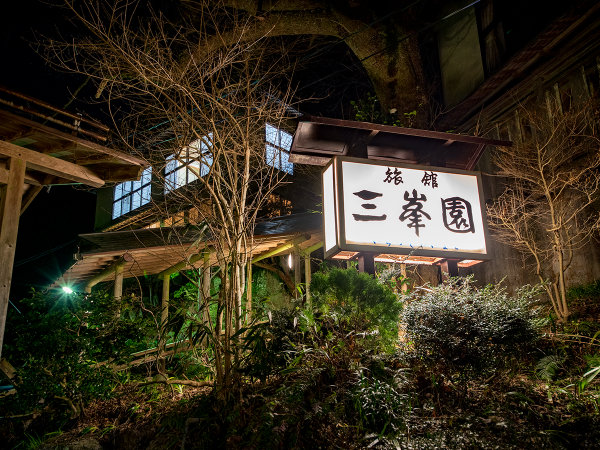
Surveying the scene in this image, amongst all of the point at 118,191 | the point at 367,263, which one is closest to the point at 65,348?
the point at 367,263

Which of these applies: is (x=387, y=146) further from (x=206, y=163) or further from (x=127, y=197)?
(x=127, y=197)

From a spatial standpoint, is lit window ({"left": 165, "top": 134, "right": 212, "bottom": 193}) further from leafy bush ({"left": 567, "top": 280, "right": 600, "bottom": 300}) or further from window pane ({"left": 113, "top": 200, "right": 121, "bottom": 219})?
leafy bush ({"left": 567, "top": 280, "right": 600, "bottom": 300})

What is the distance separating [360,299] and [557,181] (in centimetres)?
462

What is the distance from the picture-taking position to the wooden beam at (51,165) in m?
8.88

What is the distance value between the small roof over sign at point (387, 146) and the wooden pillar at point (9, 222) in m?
5.69

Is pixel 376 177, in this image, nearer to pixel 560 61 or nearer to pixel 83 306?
pixel 83 306

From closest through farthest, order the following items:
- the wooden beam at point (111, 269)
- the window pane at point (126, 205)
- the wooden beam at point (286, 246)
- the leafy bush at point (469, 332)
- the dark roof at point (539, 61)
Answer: the leafy bush at point (469, 332), the dark roof at point (539, 61), the wooden beam at point (111, 269), the wooden beam at point (286, 246), the window pane at point (126, 205)

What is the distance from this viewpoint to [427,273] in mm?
9688

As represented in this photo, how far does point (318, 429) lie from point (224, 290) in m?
2.04

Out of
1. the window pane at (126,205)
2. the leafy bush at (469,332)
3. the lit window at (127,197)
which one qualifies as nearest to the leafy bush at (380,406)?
the leafy bush at (469,332)

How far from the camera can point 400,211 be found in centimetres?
639

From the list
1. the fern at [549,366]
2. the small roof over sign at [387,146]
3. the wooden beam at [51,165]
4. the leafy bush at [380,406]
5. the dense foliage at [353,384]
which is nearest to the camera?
the dense foliage at [353,384]

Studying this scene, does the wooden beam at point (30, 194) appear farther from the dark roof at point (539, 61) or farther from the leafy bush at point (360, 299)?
the dark roof at point (539, 61)

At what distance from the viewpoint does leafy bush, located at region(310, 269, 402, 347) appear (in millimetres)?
6324
